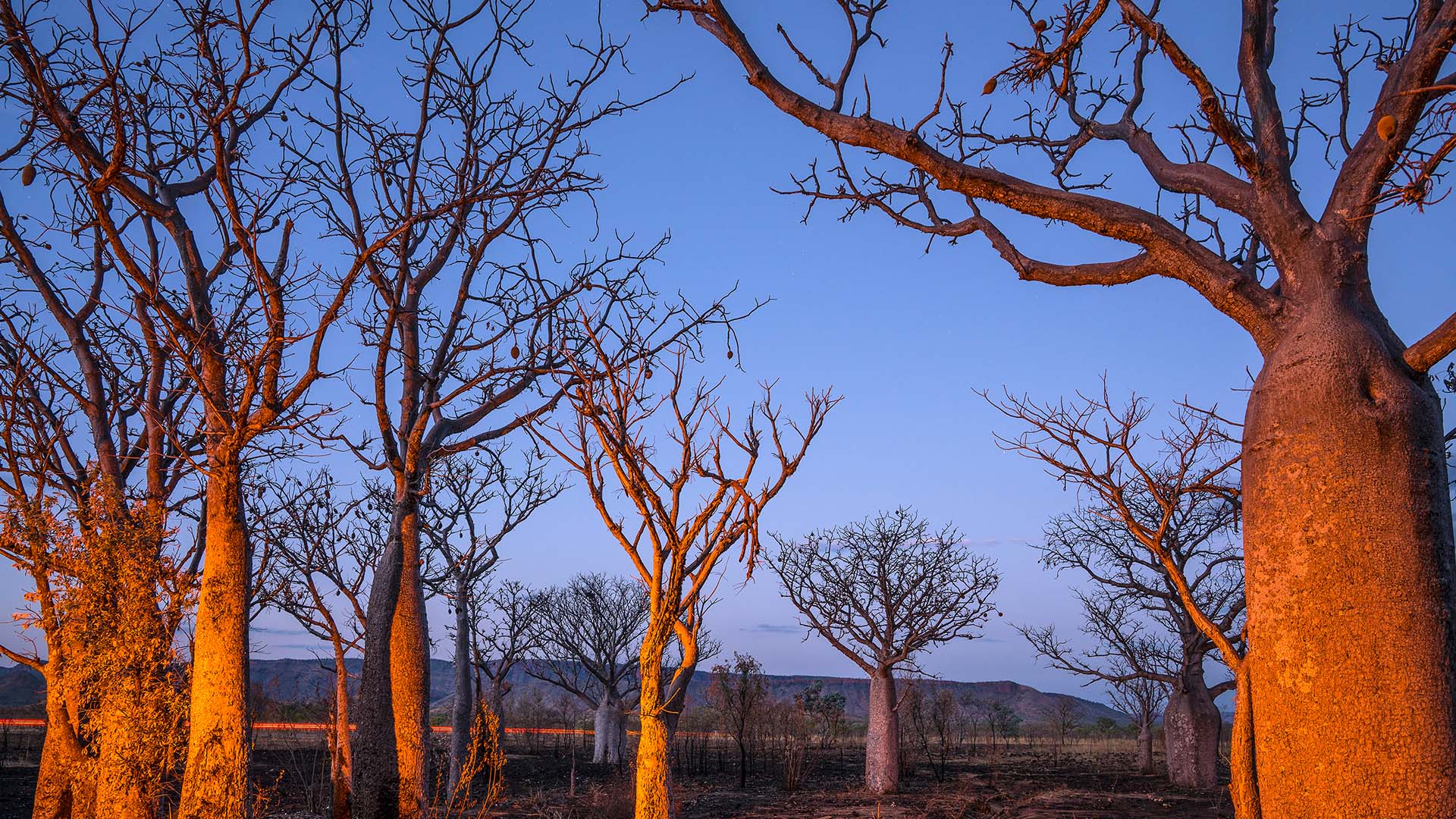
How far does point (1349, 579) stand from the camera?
2752 millimetres

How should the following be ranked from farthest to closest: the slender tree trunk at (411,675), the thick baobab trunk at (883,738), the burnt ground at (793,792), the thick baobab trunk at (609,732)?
1. the thick baobab trunk at (609,732)
2. the thick baobab trunk at (883,738)
3. the burnt ground at (793,792)
4. the slender tree trunk at (411,675)

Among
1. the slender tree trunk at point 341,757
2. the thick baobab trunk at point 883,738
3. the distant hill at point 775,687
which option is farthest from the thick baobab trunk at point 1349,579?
the distant hill at point 775,687

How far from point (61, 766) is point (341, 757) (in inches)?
94.8

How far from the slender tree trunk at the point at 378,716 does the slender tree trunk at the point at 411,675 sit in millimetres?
261

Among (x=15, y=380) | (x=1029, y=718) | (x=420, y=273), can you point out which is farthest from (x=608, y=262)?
(x=1029, y=718)

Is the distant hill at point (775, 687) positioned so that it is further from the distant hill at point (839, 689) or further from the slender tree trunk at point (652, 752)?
the slender tree trunk at point (652, 752)

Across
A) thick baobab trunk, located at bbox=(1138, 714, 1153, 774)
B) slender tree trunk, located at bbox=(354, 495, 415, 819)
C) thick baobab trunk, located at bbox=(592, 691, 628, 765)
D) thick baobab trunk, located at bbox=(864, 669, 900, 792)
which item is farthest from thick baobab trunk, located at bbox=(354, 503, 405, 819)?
thick baobab trunk, located at bbox=(1138, 714, 1153, 774)

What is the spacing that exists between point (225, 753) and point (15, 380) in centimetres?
492

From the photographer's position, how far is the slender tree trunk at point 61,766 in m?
7.19

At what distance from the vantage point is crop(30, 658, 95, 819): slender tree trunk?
23.6ft

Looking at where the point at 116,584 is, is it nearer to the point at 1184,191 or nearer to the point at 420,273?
the point at 420,273

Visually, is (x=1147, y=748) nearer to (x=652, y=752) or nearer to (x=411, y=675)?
(x=411, y=675)

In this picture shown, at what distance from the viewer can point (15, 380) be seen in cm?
827

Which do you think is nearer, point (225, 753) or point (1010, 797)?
point (225, 753)
